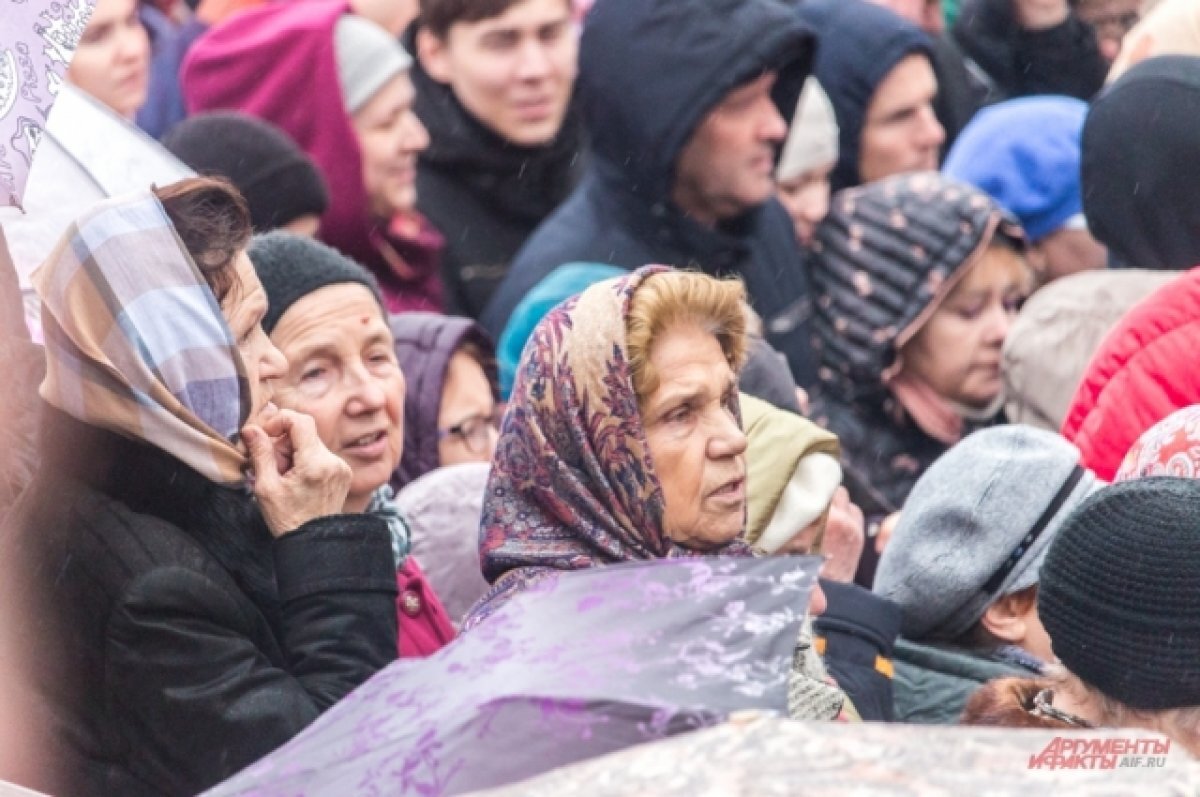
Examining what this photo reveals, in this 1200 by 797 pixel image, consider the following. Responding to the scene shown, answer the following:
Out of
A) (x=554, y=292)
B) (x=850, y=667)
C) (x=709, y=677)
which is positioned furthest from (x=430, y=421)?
(x=709, y=677)

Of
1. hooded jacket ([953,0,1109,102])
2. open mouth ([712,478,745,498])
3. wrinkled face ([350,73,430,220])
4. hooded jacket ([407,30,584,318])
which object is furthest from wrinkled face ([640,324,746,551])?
hooded jacket ([953,0,1109,102])

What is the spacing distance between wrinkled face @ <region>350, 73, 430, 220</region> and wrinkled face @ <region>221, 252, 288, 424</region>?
2720mm

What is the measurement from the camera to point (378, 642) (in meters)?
3.54

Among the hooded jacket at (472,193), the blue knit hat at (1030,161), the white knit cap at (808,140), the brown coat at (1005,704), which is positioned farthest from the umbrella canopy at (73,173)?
the white knit cap at (808,140)

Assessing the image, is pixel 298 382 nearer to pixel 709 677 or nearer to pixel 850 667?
pixel 850 667

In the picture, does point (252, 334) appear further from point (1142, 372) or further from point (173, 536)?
point (1142, 372)

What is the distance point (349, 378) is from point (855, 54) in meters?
3.78

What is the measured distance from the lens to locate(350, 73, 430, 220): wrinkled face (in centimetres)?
645

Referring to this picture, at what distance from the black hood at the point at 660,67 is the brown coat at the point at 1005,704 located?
2700 mm

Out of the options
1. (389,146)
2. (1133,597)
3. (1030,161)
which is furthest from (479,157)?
(1133,597)

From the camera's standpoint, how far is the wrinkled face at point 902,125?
7461 mm

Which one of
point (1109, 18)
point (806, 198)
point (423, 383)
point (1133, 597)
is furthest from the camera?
point (1109, 18)

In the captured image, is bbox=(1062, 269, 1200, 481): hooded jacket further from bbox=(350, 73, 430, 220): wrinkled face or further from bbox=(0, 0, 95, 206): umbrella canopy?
bbox=(350, 73, 430, 220): wrinkled face

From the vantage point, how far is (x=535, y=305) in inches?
204
